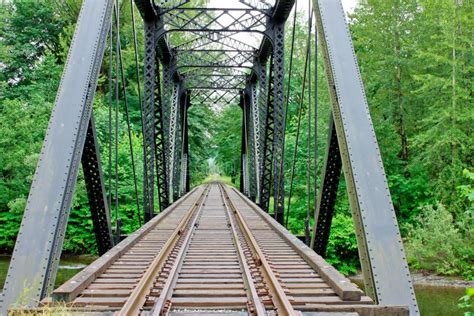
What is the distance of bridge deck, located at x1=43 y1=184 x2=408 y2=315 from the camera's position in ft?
12.7

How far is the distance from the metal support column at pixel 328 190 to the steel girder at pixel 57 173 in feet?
9.58

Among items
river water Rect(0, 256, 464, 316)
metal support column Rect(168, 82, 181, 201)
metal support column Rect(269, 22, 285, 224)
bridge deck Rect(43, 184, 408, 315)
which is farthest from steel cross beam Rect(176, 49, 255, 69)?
bridge deck Rect(43, 184, 408, 315)

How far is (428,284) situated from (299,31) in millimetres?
28381

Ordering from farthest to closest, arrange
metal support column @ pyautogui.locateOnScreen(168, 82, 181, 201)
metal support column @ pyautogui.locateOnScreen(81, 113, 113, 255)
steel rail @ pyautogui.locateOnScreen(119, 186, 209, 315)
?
metal support column @ pyautogui.locateOnScreen(168, 82, 181, 201) → metal support column @ pyautogui.locateOnScreen(81, 113, 113, 255) → steel rail @ pyautogui.locateOnScreen(119, 186, 209, 315)

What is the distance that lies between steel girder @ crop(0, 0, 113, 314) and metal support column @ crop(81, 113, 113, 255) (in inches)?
2.6

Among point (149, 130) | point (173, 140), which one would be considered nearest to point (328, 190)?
point (149, 130)

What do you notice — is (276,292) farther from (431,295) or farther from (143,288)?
(431,295)

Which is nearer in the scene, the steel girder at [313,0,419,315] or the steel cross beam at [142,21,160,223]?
the steel girder at [313,0,419,315]

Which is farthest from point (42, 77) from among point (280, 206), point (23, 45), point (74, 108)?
point (74, 108)

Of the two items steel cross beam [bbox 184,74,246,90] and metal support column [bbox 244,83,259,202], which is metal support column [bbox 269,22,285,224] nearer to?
metal support column [bbox 244,83,259,202]

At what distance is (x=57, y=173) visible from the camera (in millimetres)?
4535

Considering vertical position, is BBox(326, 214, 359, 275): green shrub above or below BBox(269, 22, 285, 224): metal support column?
below

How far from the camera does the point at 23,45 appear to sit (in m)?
30.8

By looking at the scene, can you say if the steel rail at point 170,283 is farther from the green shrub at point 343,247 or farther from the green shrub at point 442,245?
the green shrub at point 343,247
